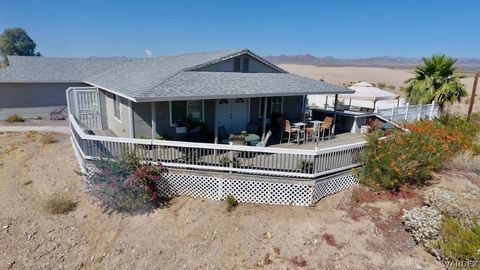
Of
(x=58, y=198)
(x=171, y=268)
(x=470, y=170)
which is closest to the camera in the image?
(x=171, y=268)

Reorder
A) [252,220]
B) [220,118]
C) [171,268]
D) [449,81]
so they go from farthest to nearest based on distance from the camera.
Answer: [449,81]
[220,118]
[252,220]
[171,268]

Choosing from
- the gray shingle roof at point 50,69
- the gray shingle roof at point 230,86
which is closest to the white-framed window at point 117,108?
the gray shingle roof at point 230,86

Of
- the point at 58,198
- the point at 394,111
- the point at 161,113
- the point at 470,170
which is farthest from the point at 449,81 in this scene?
the point at 58,198

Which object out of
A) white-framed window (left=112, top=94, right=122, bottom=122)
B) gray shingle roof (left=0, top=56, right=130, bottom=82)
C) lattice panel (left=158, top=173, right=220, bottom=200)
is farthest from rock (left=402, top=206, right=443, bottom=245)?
gray shingle roof (left=0, top=56, right=130, bottom=82)

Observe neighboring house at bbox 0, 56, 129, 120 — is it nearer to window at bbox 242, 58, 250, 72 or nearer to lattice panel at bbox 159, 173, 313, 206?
window at bbox 242, 58, 250, 72

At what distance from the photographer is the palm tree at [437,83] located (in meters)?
16.1

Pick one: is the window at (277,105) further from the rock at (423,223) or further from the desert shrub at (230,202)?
the rock at (423,223)

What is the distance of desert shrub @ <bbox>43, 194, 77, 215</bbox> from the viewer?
28.4 feet

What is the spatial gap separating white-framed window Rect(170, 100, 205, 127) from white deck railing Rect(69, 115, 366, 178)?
2588 millimetres

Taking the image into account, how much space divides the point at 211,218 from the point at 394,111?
45.4 ft

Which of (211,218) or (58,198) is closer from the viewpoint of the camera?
(211,218)

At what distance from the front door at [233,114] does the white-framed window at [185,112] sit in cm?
82

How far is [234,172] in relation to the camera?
869 cm

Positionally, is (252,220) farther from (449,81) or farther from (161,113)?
(449,81)
